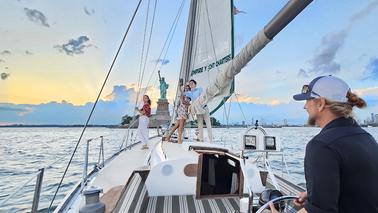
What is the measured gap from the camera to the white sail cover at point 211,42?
5.92m

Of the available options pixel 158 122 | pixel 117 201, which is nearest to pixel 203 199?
pixel 117 201

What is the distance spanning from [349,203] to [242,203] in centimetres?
109

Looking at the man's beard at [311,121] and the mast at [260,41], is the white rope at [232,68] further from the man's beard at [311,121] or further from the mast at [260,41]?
the man's beard at [311,121]

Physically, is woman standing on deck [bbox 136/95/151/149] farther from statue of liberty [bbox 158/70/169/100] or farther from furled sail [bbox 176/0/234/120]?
statue of liberty [bbox 158/70/169/100]

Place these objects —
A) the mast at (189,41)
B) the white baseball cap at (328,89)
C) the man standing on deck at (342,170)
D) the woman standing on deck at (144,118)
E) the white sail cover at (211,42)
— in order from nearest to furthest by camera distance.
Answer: the man standing on deck at (342,170)
the white baseball cap at (328,89)
the white sail cover at (211,42)
the woman standing on deck at (144,118)
the mast at (189,41)

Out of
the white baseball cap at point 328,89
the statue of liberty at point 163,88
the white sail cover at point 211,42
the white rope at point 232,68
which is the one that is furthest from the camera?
the statue of liberty at point 163,88

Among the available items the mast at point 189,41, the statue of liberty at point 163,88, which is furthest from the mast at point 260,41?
the statue of liberty at point 163,88

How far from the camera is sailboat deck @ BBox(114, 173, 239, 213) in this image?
9.21 feet

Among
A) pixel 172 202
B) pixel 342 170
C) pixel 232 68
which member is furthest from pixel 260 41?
pixel 172 202

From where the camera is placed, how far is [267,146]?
3.09 m

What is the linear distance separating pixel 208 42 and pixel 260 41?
4.54 metres

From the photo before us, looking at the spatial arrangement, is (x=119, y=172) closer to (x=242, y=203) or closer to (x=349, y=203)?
(x=242, y=203)

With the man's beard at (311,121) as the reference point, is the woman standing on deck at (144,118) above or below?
above

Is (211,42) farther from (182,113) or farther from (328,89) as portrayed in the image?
(328,89)
